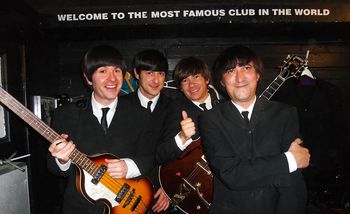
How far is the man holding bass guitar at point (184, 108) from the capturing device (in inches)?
111

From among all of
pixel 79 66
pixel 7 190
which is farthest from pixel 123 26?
pixel 7 190

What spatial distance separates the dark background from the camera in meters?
3.92

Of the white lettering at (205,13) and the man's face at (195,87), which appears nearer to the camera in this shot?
the man's face at (195,87)

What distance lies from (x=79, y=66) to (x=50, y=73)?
65 cm

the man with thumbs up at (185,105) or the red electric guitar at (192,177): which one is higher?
the man with thumbs up at (185,105)

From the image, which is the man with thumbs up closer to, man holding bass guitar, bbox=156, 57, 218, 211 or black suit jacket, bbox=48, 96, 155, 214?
man holding bass guitar, bbox=156, 57, 218, 211

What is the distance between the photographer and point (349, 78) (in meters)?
5.58

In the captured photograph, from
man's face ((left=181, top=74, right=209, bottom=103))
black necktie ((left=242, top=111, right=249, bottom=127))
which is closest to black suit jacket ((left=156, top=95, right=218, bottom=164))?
man's face ((left=181, top=74, right=209, bottom=103))

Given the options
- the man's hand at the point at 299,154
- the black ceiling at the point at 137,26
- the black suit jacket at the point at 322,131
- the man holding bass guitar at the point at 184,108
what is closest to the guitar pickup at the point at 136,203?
the man holding bass guitar at the point at 184,108

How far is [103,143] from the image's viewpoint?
275 cm

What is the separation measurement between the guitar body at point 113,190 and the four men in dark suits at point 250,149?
3.22ft

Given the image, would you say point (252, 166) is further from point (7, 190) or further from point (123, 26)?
point (123, 26)

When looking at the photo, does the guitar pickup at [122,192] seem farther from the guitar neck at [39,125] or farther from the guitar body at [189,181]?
the guitar body at [189,181]

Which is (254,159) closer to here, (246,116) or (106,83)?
A: (246,116)
